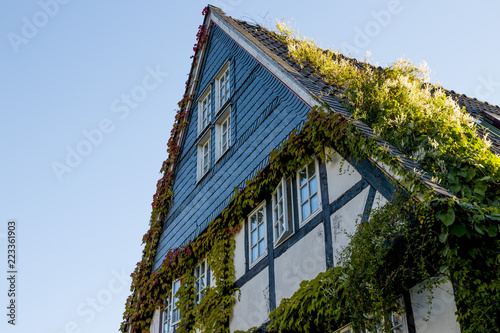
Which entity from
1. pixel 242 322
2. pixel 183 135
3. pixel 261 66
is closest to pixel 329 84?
pixel 261 66

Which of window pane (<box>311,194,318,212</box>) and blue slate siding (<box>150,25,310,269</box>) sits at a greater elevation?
blue slate siding (<box>150,25,310,269</box>)

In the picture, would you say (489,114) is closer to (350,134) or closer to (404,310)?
(350,134)

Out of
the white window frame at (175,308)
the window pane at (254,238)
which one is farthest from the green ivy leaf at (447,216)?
the white window frame at (175,308)

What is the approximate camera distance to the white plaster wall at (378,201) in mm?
7197

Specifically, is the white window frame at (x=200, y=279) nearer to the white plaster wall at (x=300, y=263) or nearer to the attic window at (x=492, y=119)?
the white plaster wall at (x=300, y=263)

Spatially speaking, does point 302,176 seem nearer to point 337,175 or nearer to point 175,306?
point 337,175

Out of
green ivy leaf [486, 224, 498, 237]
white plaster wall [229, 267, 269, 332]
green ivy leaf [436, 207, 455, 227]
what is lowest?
green ivy leaf [486, 224, 498, 237]

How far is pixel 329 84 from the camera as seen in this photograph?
958 centimetres

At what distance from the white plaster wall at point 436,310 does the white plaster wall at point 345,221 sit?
4.40 ft

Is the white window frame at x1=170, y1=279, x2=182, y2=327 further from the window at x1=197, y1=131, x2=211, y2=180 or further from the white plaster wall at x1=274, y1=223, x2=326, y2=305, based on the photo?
the white plaster wall at x1=274, y1=223, x2=326, y2=305

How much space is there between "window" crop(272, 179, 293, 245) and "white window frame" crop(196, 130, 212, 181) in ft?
10.5

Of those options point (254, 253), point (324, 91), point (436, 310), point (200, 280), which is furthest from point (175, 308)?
point (436, 310)

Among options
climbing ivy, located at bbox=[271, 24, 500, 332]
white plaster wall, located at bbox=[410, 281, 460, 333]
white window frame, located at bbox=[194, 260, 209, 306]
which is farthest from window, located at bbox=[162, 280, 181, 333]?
white plaster wall, located at bbox=[410, 281, 460, 333]

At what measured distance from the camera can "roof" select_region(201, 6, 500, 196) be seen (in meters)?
6.99
